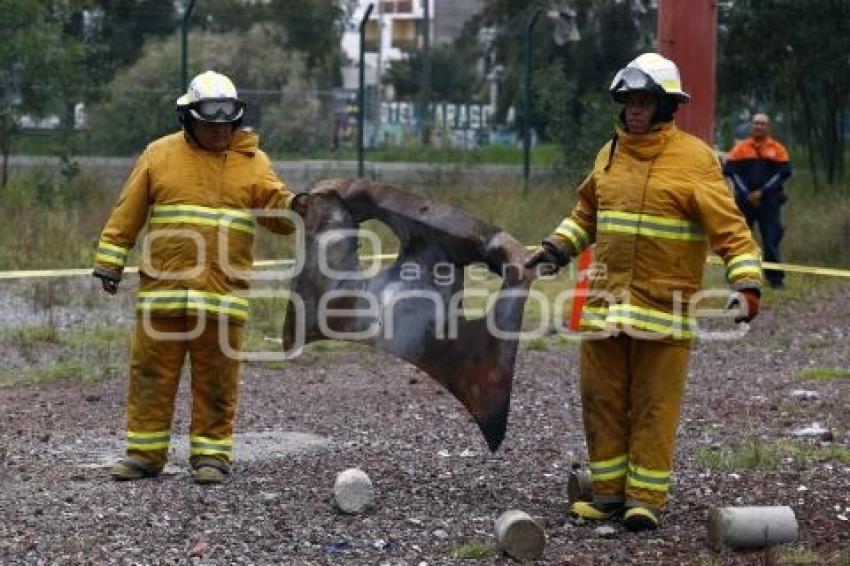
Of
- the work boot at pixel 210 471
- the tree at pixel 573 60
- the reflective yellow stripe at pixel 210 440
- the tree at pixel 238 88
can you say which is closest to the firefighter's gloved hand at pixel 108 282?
the reflective yellow stripe at pixel 210 440

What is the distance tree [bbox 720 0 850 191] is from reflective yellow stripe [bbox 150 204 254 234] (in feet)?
49.1

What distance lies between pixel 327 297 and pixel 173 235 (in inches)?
29.8

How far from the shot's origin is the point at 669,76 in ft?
23.2

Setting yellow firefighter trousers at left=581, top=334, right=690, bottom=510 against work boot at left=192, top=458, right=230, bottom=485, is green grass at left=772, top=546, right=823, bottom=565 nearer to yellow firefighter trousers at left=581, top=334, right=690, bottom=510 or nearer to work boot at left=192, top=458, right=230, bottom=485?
yellow firefighter trousers at left=581, top=334, right=690, bottom=510

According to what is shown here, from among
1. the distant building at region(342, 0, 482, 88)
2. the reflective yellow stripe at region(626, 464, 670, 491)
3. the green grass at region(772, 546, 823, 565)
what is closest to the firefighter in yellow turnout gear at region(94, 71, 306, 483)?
the reflective yellow stripe at region(626, 464, 670, 491)

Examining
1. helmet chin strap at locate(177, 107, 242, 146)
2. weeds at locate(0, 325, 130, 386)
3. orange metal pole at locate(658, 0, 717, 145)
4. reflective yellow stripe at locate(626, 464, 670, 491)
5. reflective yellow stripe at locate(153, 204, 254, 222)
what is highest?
orange metal pole at locate(658, 0, 717, 145)

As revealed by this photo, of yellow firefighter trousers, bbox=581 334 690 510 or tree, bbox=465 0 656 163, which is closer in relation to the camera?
yellow firefighter trousers, bbox=581 334 690 510

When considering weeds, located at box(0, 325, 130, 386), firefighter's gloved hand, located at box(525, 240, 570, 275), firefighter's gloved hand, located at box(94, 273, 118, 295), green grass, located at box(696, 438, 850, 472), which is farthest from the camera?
weeds, located at box(0, 325, 130, 386)

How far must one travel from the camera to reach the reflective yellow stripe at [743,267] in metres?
6.96

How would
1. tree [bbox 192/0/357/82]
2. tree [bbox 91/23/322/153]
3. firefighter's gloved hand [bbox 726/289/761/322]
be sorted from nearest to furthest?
firefighter's gloved hand [bbox 726/289/761/322] → tree [bbox 91/23/322/153] → tree [bbox 192/0/357/82]

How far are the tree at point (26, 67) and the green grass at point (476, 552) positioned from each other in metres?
15.2

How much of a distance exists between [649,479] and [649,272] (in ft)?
2.78

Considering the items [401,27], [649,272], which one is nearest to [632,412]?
[649,272]

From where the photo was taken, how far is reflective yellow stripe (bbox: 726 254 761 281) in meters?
6.96
